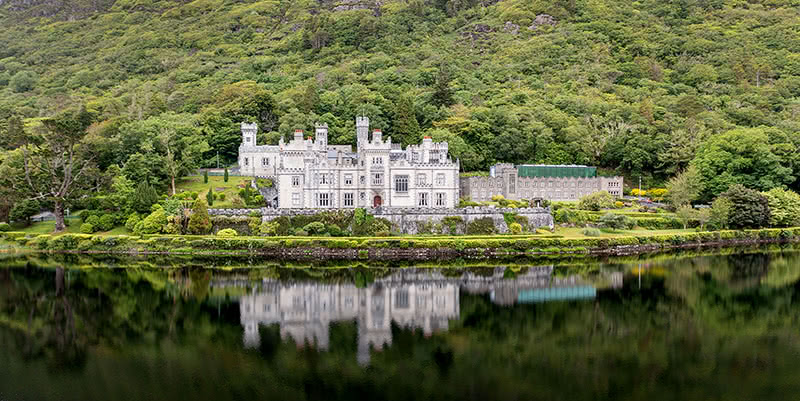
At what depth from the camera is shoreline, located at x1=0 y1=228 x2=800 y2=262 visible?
47.8 metres

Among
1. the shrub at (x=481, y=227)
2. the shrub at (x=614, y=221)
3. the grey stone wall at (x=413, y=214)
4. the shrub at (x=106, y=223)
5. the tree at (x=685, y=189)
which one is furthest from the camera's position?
the tree at (x=685, y=189)

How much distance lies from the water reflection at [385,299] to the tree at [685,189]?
25.4 m

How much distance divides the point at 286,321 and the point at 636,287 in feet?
63.2

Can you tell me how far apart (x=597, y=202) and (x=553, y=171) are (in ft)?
31.4

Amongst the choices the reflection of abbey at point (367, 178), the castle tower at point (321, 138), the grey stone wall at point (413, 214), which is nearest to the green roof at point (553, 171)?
the reflection of abbey at point (367, 178)

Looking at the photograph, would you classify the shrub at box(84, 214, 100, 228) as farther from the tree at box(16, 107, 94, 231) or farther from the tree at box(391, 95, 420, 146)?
the tree at box(391, 95, 420, 146)

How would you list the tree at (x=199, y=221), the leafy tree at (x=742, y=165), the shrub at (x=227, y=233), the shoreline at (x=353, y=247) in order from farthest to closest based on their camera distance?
1. the leafy tree at (x=742, y=165)
2. the tree at (x=199, y=221)
3. the shrub at (x=227, y=233)
4. the shoreline at (x=353, y=247)

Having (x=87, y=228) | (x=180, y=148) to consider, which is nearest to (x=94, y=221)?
(x=87, y=228)

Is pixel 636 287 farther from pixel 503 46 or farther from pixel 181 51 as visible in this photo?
pixel 181 51

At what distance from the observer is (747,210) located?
55938 mm

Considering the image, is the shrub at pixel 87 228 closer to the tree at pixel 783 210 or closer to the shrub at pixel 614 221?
the shrub at pixel 614 221

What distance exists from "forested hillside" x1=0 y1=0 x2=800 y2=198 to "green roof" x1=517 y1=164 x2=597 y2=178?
778cm

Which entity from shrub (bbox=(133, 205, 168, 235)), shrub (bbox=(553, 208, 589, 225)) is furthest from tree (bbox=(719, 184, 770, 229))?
shrub (bbox=(133, 205, 168, 235))

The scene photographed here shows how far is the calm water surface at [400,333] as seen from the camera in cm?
2081
